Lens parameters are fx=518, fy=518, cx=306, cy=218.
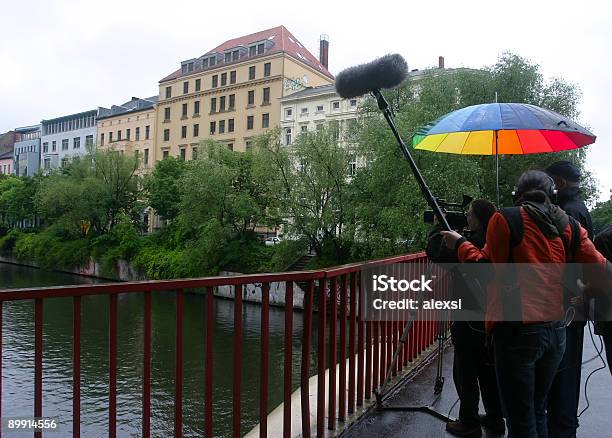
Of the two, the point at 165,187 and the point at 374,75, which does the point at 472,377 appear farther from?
the point at 165,187

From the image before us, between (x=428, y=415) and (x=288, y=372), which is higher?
(x=288, y=372)

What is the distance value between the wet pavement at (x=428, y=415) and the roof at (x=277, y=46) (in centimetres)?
4442

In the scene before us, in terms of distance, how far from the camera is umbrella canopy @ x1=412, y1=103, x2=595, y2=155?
10.9ft

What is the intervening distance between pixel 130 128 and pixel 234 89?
15800 millimetres

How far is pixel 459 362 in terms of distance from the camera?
332cm

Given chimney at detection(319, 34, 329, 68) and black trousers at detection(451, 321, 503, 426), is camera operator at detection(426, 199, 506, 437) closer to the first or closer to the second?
black trousers at detection(451, 321, 503, 426)

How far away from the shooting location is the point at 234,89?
4912 centimetres

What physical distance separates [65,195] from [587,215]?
4062cm

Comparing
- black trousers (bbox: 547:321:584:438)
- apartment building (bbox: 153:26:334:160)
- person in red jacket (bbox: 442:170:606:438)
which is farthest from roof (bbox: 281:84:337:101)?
person in red jacket (bbox: 442:170:606:438)

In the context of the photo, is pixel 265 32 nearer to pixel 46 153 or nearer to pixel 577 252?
pixel 46 153

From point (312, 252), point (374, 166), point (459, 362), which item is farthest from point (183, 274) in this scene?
point (459, 362)

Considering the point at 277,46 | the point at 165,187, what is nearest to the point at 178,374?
the point at 165,187

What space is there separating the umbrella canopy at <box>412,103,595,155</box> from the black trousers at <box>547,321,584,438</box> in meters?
1.28

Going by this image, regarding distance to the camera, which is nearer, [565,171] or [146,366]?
[146,366]
